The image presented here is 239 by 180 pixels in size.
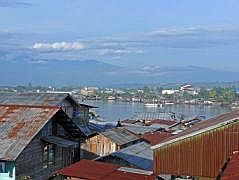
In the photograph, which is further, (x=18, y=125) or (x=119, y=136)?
(x=119, y=136)

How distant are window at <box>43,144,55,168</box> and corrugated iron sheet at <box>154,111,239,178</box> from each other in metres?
5.98

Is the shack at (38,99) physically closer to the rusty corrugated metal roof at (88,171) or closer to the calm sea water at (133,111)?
the rusty corrugated metal roof at (88,171)

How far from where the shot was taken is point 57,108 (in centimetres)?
1733

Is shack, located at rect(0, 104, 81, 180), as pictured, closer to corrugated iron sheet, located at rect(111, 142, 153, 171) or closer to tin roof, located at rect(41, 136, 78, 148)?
tin roof, located at rect(41, 136, 78, 148)

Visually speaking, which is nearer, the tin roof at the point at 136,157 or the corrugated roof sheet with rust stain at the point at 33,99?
the tin roof at the point at 136,157

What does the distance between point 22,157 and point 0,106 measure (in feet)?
10.8

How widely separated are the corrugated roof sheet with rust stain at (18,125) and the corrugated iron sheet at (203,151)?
5.09m

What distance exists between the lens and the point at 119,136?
29172 mm

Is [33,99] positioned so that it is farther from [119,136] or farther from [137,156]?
[119,136]

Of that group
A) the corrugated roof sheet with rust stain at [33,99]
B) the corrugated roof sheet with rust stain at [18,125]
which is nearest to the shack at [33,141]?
the corrugated roof sheet with rust stain at [18,125]

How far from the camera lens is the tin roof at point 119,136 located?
28.2 meters

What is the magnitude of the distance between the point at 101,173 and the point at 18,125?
12.4 ft

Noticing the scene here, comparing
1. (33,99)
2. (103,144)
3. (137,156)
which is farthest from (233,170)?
(103,144)

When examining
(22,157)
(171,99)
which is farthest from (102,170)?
(171,99)
